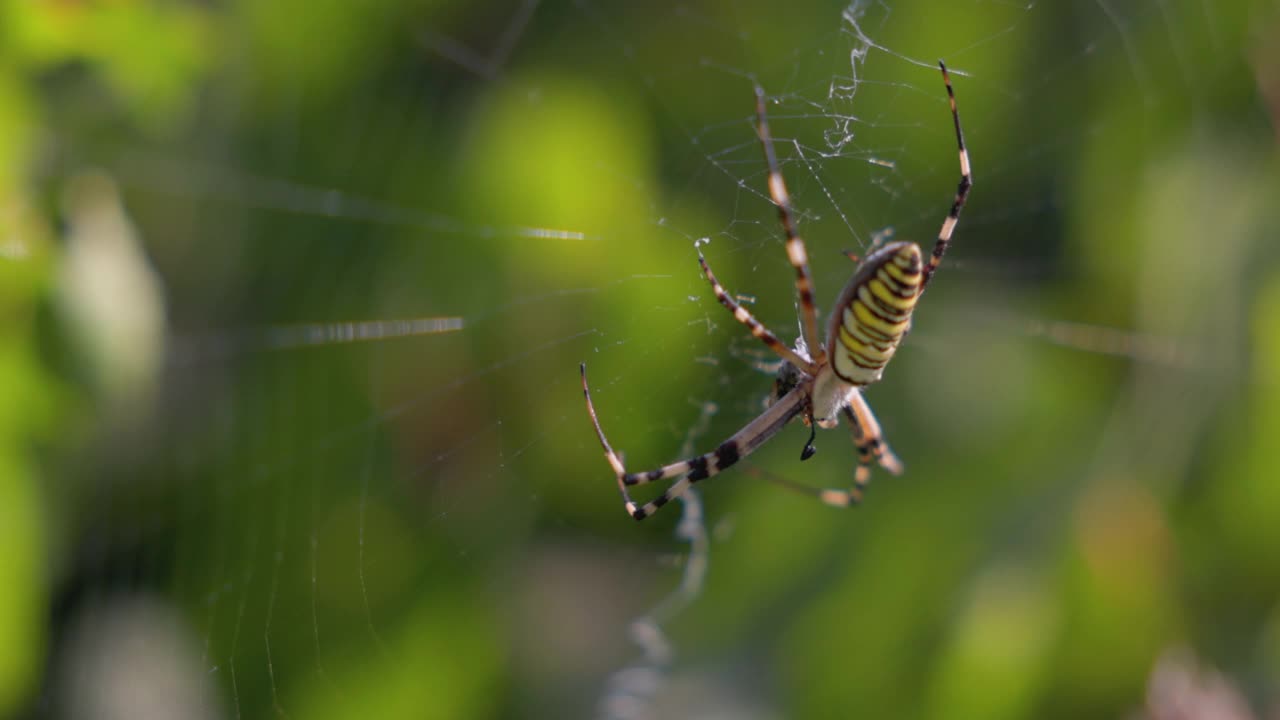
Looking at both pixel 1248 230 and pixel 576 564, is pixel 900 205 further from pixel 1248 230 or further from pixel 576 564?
pixel 576 564

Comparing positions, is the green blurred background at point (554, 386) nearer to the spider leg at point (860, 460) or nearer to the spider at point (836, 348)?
the spider leg at point (860, 460)

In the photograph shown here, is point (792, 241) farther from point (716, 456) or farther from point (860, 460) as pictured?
point (860, 460)

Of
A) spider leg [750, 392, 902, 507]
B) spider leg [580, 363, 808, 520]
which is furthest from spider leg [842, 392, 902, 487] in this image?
spider leg [580, 363, 808, 520]

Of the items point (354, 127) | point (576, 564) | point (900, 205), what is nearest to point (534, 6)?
point (354, 127)

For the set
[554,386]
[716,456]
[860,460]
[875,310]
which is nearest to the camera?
[875,310]

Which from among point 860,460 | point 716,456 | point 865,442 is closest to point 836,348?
point 716,456

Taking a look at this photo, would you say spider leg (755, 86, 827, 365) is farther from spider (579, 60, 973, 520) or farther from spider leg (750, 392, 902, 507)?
spider leg (750, 392, 902, 507)

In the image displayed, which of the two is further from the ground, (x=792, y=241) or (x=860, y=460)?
(x=792, y=241)

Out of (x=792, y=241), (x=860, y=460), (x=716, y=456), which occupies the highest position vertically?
(x=792, y=241)
